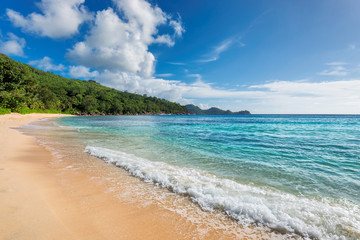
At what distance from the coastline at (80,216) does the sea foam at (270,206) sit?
493mm

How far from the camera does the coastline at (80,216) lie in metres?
2.87

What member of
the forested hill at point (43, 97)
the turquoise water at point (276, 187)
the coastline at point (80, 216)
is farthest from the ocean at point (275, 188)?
the forested hill at point (43, 97)

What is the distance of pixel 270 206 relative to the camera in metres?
3.93

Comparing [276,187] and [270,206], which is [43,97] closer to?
[276,187]

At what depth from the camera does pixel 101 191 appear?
4.61 meters

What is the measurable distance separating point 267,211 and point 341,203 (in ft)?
7.93

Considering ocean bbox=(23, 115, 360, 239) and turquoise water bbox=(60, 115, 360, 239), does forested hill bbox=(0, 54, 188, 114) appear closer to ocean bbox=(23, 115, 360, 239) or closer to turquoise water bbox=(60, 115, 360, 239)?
ocean bbox=(23, 115, 360, 239)

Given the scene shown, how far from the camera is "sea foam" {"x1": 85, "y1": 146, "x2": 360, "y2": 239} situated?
3.21m

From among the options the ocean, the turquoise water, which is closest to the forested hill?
the ocean

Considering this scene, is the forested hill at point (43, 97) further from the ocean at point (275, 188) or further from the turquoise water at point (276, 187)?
the turquoise water at point (276, 187)

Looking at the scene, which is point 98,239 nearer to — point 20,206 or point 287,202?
point 20,206

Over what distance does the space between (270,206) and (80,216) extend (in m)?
4.44

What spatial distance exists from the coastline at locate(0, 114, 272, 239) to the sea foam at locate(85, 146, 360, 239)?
49cm

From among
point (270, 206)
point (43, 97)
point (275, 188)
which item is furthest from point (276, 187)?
point (43, 97)
